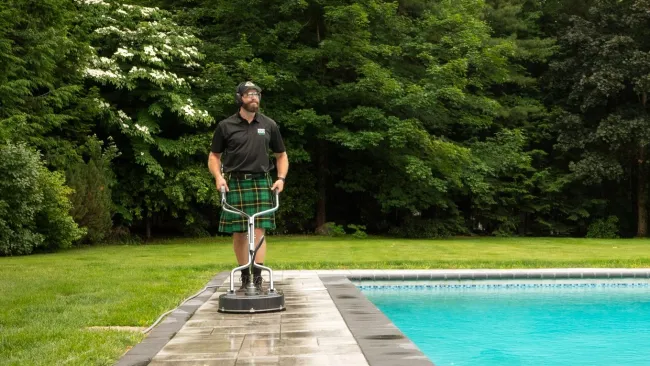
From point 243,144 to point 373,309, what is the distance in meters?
1.61

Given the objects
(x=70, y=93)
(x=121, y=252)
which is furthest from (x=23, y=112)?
(x=121, y=252)

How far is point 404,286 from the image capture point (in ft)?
30.3

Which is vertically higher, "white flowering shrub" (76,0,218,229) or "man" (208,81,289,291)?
"white flowering shrub" (76,0,218,229)

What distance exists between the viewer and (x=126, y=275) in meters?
8.72

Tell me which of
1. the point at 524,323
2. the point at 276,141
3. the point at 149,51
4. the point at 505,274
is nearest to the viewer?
the point at 276,141

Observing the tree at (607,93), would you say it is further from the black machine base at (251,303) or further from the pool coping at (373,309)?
the black machine base at (251,303)

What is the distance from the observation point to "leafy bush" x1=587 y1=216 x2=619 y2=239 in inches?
863

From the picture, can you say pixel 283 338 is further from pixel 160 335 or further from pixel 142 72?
pixel 142 72

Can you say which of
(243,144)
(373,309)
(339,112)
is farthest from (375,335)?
(339,112)

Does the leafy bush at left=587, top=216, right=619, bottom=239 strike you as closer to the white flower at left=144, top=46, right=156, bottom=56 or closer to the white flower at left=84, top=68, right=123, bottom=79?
the white flower at left=144, top=46, right=156, bottom=56

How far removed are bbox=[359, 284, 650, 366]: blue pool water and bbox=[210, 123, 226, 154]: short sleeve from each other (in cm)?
237

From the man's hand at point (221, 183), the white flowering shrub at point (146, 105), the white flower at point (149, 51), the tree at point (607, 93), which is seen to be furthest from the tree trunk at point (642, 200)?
the man's hand at point (221, 183)

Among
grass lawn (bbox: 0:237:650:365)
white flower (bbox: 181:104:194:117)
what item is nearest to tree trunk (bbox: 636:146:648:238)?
grass lawn (bbox: 0:237:650:365)

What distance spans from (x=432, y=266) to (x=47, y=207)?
7.61 metres
